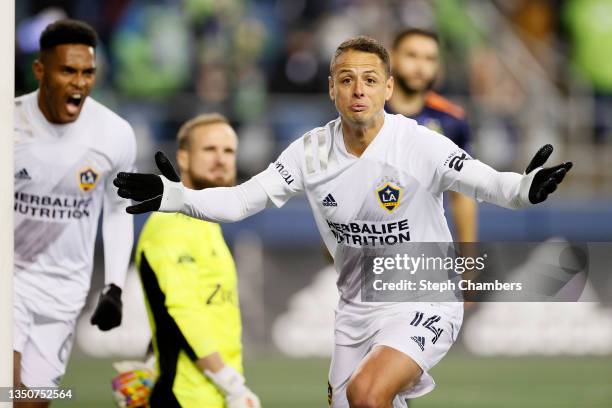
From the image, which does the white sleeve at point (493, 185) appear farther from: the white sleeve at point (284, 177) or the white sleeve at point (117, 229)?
the white sleeve at point (117, 229)

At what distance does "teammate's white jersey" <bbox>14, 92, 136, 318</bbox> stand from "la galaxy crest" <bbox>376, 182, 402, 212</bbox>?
6.09 ft

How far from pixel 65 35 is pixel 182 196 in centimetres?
166

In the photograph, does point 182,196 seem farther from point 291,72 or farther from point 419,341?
point 291,72

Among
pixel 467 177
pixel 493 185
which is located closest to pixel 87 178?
pixel 467 177

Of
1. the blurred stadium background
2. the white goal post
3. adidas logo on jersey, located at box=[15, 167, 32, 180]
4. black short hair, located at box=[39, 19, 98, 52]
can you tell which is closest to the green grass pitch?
the blurred stadium background

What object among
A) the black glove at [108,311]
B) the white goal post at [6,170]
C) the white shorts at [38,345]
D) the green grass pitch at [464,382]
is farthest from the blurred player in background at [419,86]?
the green grass pitch at [464,382]

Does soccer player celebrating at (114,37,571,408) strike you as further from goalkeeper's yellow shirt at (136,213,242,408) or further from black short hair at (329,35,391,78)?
Answer: goalkeeper's yellow shirt at (136,213,242,408)

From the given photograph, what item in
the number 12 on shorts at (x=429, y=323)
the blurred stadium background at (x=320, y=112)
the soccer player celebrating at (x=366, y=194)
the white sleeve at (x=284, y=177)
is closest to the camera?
the soccer player celebrating at (x=366, y=194)

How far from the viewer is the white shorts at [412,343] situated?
237 inches

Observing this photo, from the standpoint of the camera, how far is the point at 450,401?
11.3 metres

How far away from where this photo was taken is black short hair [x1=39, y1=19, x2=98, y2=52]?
23.4ft

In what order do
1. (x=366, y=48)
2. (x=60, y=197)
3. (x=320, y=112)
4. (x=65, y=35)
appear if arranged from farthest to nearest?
(x=320, y=112) → (x=60, y=197) → (x=65, y=35) → (x=366, y=48)

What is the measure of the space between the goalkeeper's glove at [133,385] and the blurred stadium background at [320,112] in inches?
205

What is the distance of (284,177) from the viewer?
6.25 m
